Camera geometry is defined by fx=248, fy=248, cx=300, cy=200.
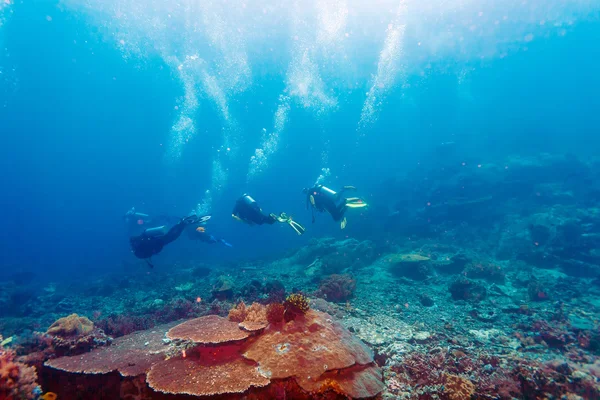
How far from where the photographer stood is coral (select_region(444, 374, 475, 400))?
11.6 feet

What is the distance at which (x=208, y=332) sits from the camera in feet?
13.1

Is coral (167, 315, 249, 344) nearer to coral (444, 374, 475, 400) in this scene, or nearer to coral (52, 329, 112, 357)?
coral (52, 329, 112, 357)

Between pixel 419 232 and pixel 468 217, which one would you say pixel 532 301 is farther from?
pixel 468 217

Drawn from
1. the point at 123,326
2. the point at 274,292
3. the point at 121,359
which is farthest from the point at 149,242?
the point at 121,359

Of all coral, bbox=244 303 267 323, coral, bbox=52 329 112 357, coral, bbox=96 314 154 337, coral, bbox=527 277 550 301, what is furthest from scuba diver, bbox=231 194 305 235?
coral, bbox=527 277 550 301

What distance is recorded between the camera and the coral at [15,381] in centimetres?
252

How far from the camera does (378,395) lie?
3.62 metres

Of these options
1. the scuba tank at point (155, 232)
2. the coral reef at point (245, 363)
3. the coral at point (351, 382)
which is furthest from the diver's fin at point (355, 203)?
the coral at point (351, 382)

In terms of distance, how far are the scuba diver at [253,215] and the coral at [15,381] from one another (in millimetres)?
8267

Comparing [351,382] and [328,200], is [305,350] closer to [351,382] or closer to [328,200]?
[351,382]

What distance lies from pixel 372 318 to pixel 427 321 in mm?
1682

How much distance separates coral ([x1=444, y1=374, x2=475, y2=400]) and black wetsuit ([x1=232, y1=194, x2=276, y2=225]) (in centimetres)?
822

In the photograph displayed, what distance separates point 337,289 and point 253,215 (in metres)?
4.76

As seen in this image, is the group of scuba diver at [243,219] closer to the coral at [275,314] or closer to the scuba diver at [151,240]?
the scuba diver at [151,240]
